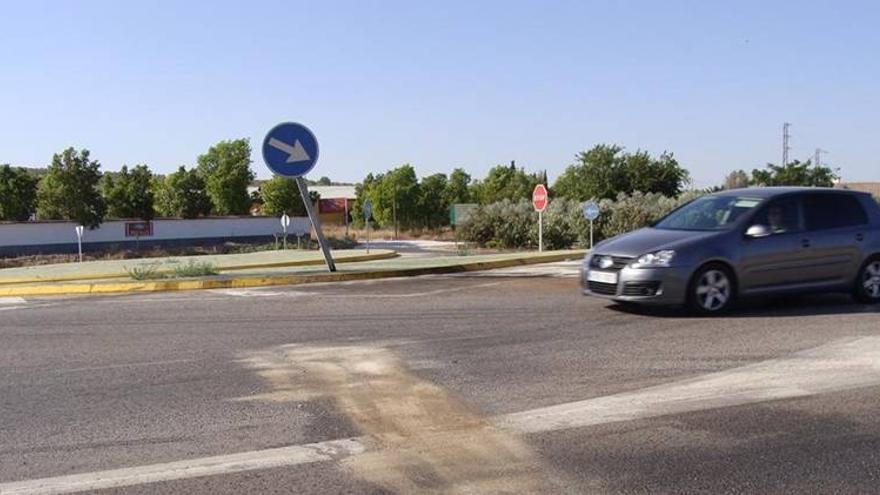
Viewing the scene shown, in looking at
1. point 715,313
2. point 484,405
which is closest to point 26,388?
point 484,405

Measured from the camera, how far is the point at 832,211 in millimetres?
10297

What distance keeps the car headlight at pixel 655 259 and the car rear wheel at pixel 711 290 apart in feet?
1.16

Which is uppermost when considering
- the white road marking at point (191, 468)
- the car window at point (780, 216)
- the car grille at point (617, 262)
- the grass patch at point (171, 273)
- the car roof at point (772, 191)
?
the car roof at point (772, 191)

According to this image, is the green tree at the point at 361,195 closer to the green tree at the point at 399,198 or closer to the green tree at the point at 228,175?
the green tree at the point at 399,198

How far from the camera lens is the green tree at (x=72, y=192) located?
47.0 meters

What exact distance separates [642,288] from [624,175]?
35.9m

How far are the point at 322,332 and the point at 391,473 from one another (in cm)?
449

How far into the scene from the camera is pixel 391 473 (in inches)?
186

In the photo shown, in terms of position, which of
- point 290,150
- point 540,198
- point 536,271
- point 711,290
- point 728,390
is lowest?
point 728,390

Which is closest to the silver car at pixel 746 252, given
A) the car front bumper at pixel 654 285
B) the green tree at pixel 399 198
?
the car front bumper at pixel 654 285

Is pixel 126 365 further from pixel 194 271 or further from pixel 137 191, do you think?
pixel 137 191

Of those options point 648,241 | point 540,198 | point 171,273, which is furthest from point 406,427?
point 540,198

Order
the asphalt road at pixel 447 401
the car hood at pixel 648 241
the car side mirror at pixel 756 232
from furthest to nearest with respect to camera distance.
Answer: the car side mirror at pixel 756 232 < the car hood at pixel 648 241 < the asphalt road at pixel 447 401

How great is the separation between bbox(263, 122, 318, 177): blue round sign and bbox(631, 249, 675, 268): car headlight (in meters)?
6.61
